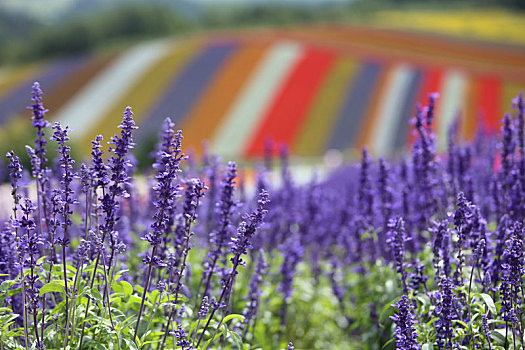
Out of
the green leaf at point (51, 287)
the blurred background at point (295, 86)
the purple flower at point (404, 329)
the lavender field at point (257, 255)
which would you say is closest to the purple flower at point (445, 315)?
the lavender field at point (257, 255)

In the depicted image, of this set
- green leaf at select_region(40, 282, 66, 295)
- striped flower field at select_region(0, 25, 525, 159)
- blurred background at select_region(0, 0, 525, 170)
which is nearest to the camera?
green leaf at select_region(40, 282, 66, 295)

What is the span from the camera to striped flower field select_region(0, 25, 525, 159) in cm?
3553

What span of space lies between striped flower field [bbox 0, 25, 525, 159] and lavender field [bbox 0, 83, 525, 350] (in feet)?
74.6

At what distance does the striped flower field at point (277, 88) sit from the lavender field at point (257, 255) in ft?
74.6

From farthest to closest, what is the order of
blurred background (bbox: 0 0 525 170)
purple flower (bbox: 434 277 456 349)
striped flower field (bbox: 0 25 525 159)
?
striped flower field (bbox: 0 25 525 159) → blurred background (bbox: 0 0 525 170) → purple flower (bbox: 434 277 456 349)

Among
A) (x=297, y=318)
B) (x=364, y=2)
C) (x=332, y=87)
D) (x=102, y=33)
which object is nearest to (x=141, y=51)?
(x=332, y=87)

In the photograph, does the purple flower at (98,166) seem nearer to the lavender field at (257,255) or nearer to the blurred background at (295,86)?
the lavender field at (257,255)

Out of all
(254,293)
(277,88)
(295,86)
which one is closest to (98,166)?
(254,293)

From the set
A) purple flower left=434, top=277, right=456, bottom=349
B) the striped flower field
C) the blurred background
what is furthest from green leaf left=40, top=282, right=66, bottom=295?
the striped flower field

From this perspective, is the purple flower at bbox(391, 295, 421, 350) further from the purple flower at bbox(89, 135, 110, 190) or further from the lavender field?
the purple flower at bbox(89, 135, 110, 190)

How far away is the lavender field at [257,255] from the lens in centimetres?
378

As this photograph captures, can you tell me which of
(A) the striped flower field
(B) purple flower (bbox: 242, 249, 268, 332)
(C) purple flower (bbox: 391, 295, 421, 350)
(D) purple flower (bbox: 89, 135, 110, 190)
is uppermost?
(A) the striped flower field

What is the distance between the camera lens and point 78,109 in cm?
3909

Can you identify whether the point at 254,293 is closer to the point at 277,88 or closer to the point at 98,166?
the point at 98,166
